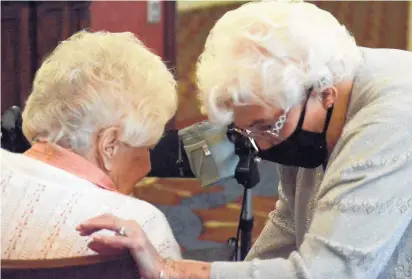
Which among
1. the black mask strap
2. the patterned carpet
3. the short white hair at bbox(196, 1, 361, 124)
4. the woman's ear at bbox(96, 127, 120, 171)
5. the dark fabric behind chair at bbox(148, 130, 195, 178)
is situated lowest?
the patterned carpet

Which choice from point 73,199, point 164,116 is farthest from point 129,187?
point 73,199

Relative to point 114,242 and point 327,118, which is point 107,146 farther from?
point 327,118

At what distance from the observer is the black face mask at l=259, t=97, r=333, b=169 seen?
1.42 m

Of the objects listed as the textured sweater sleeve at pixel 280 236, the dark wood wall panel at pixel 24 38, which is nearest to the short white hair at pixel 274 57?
the textured sweater sleeve at pixel 280 236

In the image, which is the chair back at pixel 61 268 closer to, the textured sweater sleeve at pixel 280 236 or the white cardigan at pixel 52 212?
the white cardigan at pixel 52 212

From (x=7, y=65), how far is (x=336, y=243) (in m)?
2.51

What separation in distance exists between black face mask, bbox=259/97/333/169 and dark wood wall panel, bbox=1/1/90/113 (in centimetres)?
214

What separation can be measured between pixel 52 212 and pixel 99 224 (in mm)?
118

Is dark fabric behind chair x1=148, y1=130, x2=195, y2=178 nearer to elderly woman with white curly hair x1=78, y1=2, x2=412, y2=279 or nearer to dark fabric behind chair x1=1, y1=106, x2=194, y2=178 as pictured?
dark fabric behind chair x1=1, y1=106, x2=194, y2=178

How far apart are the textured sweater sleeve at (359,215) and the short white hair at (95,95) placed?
336 mm

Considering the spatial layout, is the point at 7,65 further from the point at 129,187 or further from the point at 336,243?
the point at 336,243

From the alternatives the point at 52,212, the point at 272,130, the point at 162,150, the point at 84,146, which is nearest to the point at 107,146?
the point at 84,146

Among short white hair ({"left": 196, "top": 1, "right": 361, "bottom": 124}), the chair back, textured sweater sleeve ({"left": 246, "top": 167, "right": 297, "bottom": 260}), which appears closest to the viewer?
the chair back

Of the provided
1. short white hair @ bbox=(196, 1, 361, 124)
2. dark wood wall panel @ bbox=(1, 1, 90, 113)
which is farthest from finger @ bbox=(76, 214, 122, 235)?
dark wood wall panel @ bbox=(1, 1, 90, 113)
